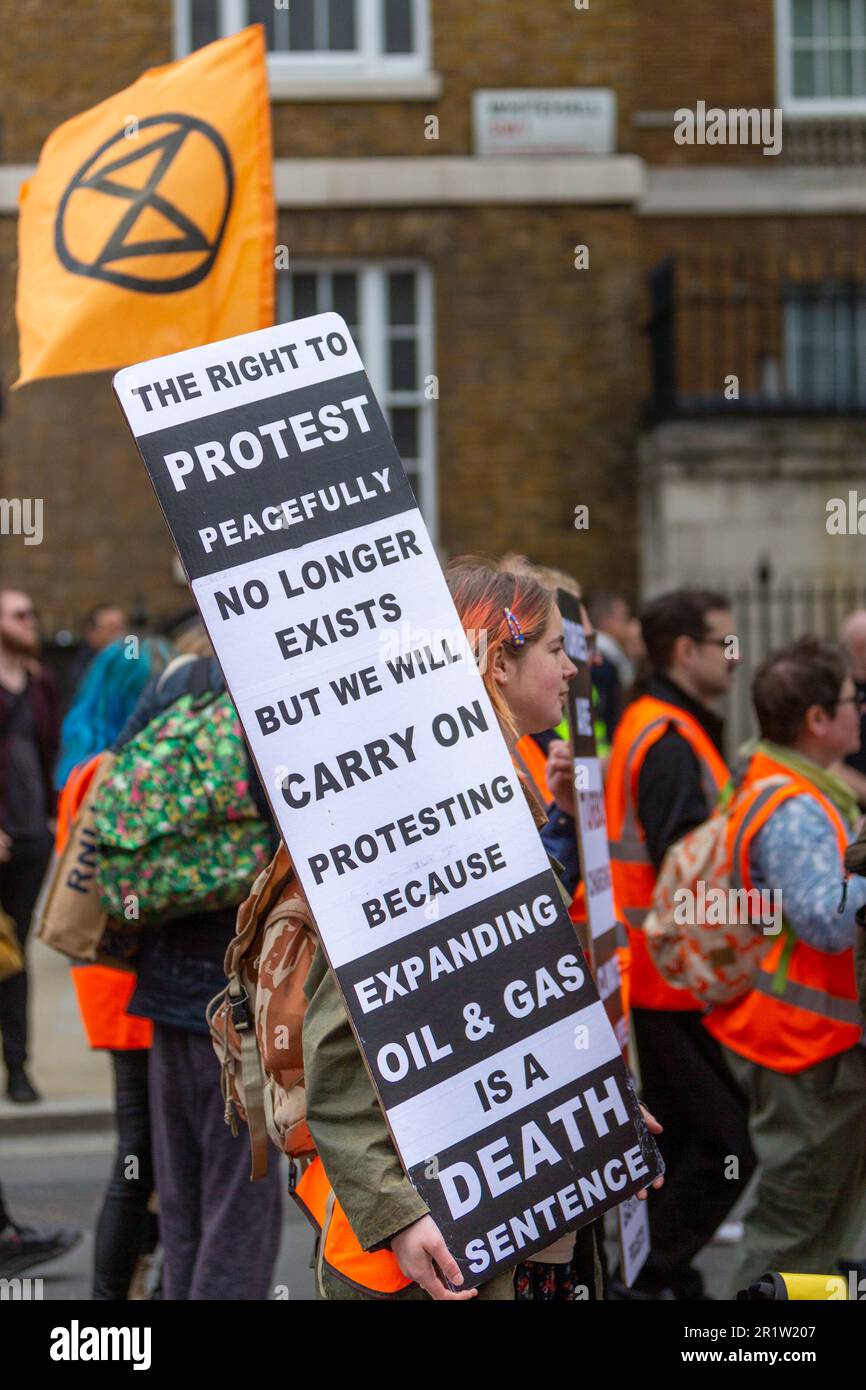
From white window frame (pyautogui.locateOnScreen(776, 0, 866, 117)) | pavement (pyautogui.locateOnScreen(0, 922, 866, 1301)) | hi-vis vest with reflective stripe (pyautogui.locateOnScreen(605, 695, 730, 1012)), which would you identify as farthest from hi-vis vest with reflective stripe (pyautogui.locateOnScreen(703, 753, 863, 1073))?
white window frame (pyautogui.locateOnScreen(776, 0, 866, 117))

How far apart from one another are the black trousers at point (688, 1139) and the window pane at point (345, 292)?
11.1m

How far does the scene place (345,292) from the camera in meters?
15.3

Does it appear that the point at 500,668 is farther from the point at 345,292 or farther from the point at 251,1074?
the point at 345,292

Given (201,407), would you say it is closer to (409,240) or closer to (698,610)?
(698,610)

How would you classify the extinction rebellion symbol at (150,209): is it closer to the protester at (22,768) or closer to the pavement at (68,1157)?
the protester at (22,768)

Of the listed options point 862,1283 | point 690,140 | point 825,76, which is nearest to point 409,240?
point 690,140

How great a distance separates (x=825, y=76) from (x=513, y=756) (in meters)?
15.1

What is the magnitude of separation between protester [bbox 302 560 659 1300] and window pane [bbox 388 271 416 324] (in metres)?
12.7

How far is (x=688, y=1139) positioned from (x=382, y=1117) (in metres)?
2.60

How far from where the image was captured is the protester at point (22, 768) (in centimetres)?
809

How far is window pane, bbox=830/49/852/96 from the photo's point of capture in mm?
16422

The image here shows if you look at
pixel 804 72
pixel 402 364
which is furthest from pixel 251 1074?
pixel 804 72

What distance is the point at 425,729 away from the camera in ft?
8.71
